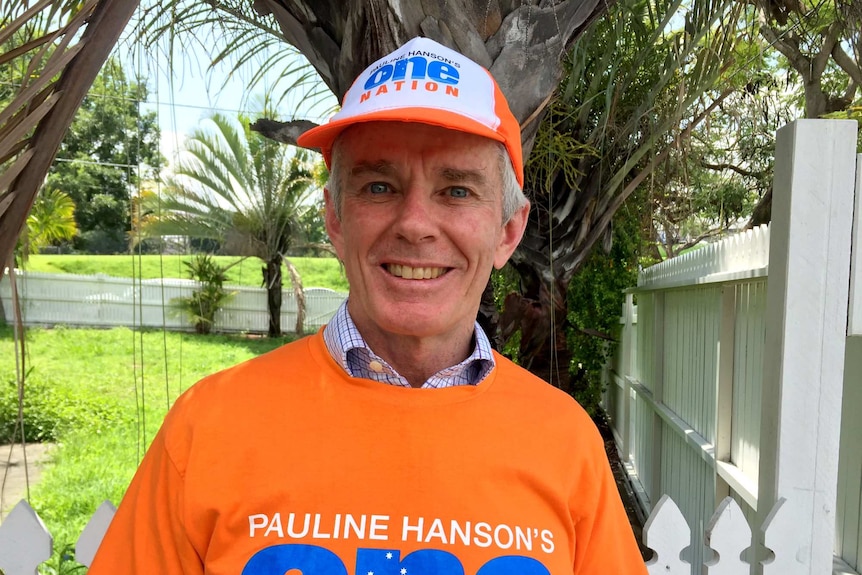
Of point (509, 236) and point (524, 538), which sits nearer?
point (524, 538)

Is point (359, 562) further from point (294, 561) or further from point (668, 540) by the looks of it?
point (668, 540)

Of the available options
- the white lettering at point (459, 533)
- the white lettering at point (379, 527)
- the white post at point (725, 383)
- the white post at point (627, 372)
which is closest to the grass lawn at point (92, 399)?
the white lettering at point (379, 527)

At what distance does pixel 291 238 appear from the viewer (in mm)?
17125

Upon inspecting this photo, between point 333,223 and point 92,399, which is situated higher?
point 333,223

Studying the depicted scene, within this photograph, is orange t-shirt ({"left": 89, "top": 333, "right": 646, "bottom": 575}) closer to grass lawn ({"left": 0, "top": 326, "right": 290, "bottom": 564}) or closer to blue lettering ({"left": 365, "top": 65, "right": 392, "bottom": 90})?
grass lawn ({"left": 0, "top": 326, "right": 290, "bottom": 564})

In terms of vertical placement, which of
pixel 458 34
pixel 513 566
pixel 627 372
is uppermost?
pixel 458 34

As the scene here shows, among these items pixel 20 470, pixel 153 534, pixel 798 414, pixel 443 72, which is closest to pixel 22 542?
pixel 153 534

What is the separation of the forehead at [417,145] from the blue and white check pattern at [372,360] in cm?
31

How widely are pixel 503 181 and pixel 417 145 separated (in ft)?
0.62

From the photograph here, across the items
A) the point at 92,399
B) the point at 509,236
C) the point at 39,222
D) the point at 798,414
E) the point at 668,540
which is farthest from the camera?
the point at 92,399

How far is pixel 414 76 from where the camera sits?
4.07ft

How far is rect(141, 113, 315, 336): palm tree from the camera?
14977 mm

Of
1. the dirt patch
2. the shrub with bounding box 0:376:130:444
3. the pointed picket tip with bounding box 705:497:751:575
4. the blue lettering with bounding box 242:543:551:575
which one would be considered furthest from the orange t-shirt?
the shrub with bounding box 0:376:130:444

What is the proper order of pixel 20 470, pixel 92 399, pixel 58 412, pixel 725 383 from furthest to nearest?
pixel 92 399, pixel 58 412, pixel 20 470, pixel 725 383
